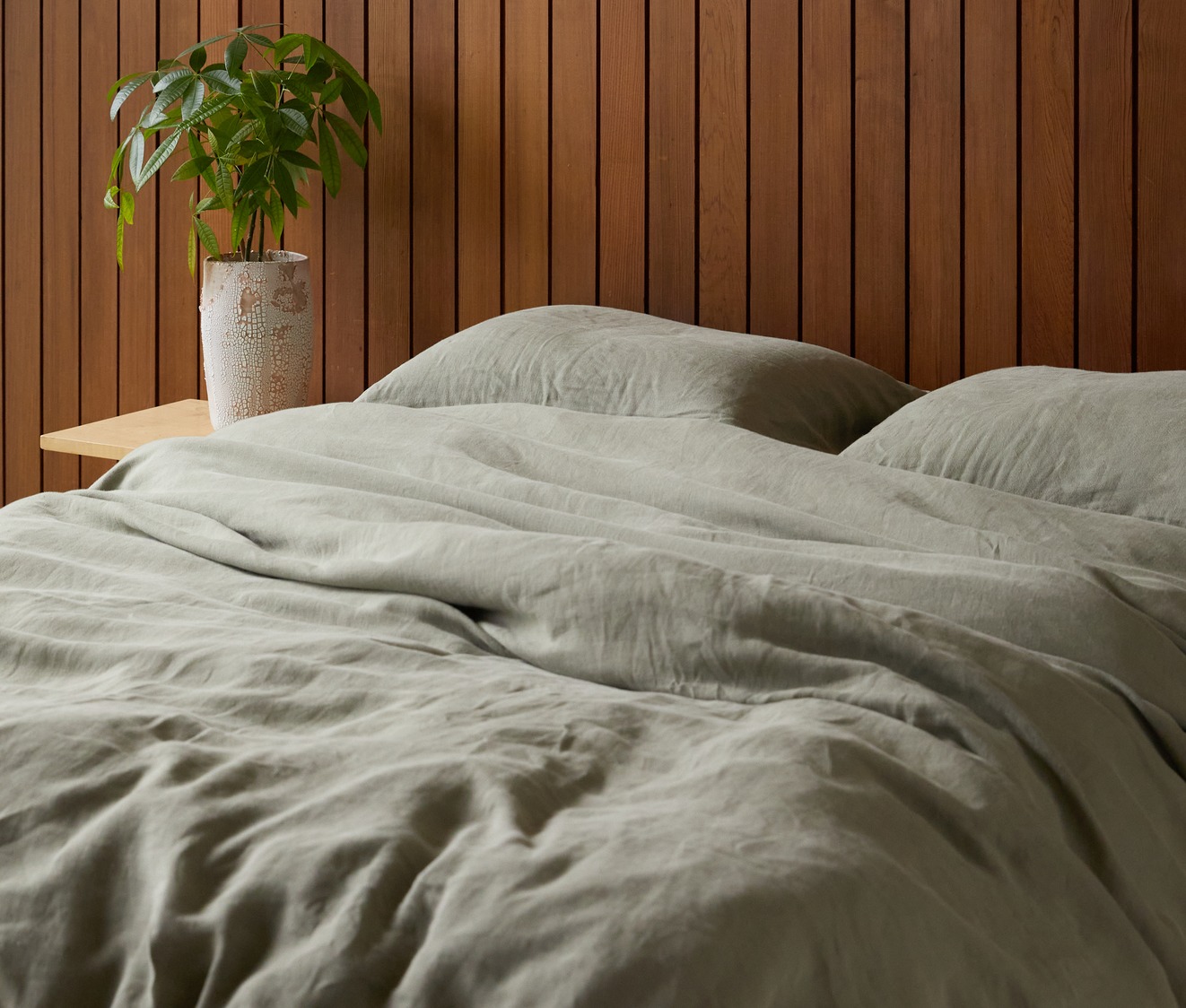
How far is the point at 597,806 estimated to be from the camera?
850 millimetres

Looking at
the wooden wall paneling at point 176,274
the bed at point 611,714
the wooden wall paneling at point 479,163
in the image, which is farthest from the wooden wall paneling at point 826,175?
the wooden wall paneling at point 176,274

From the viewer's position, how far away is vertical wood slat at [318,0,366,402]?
2.70 meters

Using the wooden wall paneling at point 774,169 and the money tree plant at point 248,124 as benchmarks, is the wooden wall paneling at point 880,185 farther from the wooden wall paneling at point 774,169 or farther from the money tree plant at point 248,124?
the money tree plant at point 248,124

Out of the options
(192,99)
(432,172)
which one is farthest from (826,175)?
(192,99)

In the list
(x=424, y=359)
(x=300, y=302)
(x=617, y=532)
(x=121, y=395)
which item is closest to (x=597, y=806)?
(x=617, y=532)

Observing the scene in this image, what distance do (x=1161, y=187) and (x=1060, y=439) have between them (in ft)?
2.49

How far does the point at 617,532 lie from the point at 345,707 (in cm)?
40

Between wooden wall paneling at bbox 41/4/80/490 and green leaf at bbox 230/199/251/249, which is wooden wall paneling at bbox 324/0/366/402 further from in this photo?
wooden wall paneling at bbox 41/4/80/490

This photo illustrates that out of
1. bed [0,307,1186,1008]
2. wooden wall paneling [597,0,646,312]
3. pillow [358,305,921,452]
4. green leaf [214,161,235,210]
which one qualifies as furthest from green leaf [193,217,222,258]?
bed [0,307,1186,1008]

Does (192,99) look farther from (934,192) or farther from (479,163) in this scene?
Answer: (934,192)

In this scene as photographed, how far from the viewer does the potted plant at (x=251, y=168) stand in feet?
7.88

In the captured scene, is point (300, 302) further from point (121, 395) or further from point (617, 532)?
point (617, 532)

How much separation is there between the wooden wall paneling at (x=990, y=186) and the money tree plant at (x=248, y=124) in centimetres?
109

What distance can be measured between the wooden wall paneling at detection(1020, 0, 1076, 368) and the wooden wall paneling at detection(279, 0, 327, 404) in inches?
52.1
